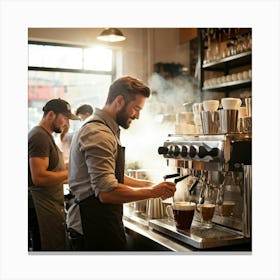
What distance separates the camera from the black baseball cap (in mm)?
1958

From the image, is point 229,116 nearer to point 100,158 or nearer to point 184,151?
point 184,151

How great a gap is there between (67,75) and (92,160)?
0.58 metres

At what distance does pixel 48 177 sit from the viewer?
1955 mm

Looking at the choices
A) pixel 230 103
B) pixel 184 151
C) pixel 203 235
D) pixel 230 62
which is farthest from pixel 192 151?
pixel 230 62

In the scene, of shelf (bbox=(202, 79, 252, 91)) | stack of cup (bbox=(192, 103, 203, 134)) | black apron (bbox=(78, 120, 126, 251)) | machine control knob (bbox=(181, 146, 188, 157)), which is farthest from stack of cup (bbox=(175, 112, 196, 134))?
shelf (bbox=(202, 79, 252, 91))

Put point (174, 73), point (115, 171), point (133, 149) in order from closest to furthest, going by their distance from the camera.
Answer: point (115, 171), point (133, 149), point (174, 73)

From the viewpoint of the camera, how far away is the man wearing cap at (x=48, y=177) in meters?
1.93

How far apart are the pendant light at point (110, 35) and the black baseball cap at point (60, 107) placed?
386mm

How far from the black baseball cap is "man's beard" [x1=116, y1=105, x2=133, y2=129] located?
0.69 feet
